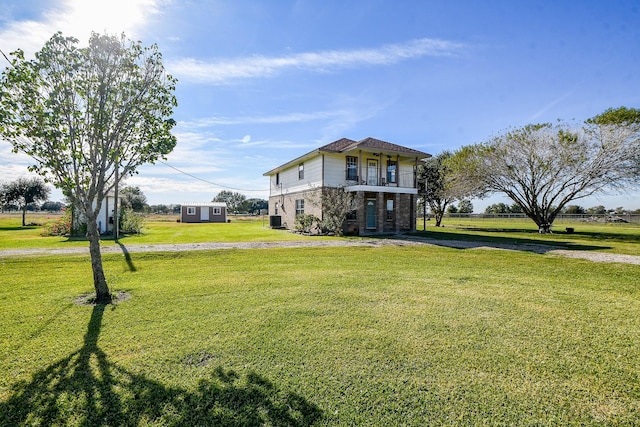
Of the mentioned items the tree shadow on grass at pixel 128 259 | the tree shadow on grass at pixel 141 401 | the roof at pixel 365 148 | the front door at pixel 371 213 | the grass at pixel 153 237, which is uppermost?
the roof at pixel 365 148

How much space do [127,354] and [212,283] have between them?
309 centimetres

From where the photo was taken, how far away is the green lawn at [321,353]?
248 centimetres

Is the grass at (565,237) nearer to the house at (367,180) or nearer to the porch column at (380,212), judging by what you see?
the house at (367,180)

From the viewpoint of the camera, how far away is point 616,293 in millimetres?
5906

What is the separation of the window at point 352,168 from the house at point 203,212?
90.5 feet

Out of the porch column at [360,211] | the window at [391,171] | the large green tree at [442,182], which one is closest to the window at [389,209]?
the window at [391,171]

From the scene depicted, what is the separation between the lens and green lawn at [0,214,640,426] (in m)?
2.48

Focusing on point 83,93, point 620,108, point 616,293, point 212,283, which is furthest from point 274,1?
point 620,108

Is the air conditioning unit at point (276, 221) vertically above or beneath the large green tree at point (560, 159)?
beneath

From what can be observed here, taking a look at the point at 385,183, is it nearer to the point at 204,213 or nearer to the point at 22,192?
the point at 204,213

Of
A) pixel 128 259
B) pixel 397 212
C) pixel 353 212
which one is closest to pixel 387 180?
pixel 397 212

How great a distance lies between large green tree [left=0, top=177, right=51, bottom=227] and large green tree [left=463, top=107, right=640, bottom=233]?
43178 millimetres

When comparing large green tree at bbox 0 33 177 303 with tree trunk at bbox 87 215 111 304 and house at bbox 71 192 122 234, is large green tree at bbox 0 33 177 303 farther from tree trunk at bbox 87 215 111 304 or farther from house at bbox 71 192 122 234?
house at bbox 71 192 122 234

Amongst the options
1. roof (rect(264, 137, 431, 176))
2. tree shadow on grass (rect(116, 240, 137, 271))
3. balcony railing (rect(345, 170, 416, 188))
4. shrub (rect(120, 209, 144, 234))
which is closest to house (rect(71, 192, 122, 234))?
shrub (rect(120, 209, 144, 234))
